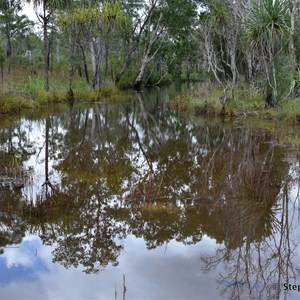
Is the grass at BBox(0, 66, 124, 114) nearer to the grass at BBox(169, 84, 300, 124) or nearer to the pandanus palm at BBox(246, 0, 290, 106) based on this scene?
the grass at BBox(169, 84, 300, 124)

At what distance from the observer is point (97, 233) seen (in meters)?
4.74

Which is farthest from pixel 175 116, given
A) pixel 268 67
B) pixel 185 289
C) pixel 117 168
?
pixel 185 289

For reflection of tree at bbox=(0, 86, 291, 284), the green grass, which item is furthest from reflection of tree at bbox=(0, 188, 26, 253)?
the green grass

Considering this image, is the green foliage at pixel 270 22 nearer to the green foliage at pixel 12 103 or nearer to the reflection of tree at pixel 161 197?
the reflection of tree at pixel 161 197

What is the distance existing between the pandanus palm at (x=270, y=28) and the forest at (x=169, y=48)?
0.03m

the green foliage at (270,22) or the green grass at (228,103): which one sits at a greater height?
the green foliage at (270,22)

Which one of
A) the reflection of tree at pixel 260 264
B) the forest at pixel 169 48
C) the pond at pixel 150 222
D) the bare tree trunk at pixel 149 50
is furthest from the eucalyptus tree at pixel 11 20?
the reflection of tree at pixel 260 264

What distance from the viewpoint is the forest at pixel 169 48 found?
1364 centimetres

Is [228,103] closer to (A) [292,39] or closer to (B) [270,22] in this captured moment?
(A) [292,39]

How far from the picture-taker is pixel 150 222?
5027 millimetres

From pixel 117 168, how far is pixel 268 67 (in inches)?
338

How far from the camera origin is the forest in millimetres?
13641

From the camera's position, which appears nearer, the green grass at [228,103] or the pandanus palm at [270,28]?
the pandanus palm at [270,28]

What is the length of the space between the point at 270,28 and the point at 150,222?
9863 millimetres
